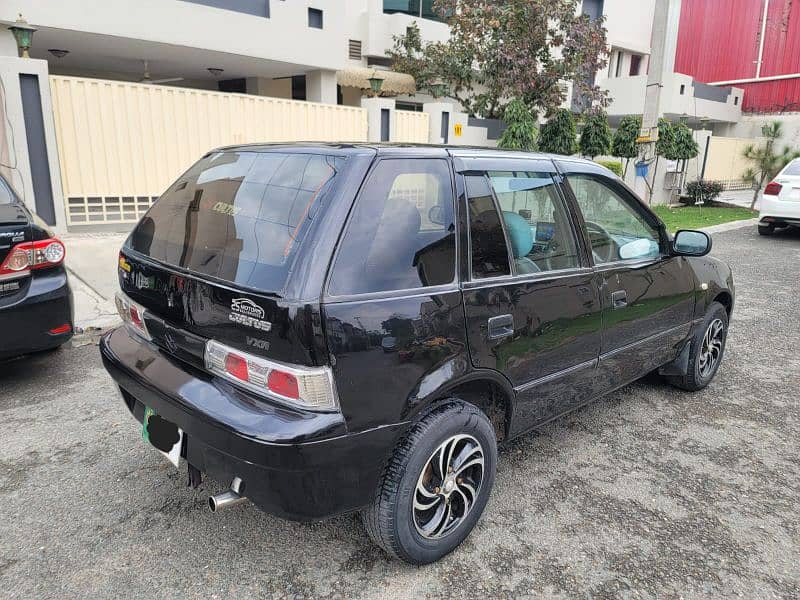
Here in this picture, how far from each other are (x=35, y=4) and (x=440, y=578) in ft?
32.5

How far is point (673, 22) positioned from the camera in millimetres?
26312

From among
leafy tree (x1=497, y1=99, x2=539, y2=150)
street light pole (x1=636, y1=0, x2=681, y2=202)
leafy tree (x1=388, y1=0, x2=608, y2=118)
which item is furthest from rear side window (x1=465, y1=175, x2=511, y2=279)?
leafy tree (x1=388, y1=0, x2=608, y2=118)

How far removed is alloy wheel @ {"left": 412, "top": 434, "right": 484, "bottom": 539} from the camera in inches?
96.5

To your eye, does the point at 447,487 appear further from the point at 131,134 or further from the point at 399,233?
the point at 131,134

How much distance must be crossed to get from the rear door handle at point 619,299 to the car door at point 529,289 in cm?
16

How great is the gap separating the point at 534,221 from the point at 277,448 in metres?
1.74

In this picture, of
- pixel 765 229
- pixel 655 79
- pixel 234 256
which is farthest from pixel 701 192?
pixel 234 256

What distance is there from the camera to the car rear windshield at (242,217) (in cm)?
222

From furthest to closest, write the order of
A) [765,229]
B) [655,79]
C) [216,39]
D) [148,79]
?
[148,79] → [765,229] → [655,79] → [216,39]

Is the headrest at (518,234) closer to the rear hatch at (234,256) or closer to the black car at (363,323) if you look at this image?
the black car at (363,323)

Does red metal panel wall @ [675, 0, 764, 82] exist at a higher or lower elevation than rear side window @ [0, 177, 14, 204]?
higher

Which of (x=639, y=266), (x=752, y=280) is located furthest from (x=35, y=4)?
(x=752, y=280)

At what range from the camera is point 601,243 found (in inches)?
→ 133

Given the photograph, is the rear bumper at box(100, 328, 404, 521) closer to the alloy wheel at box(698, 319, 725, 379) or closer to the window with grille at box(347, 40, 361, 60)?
the alloy wheel at box(698, 319, 725, 379)
